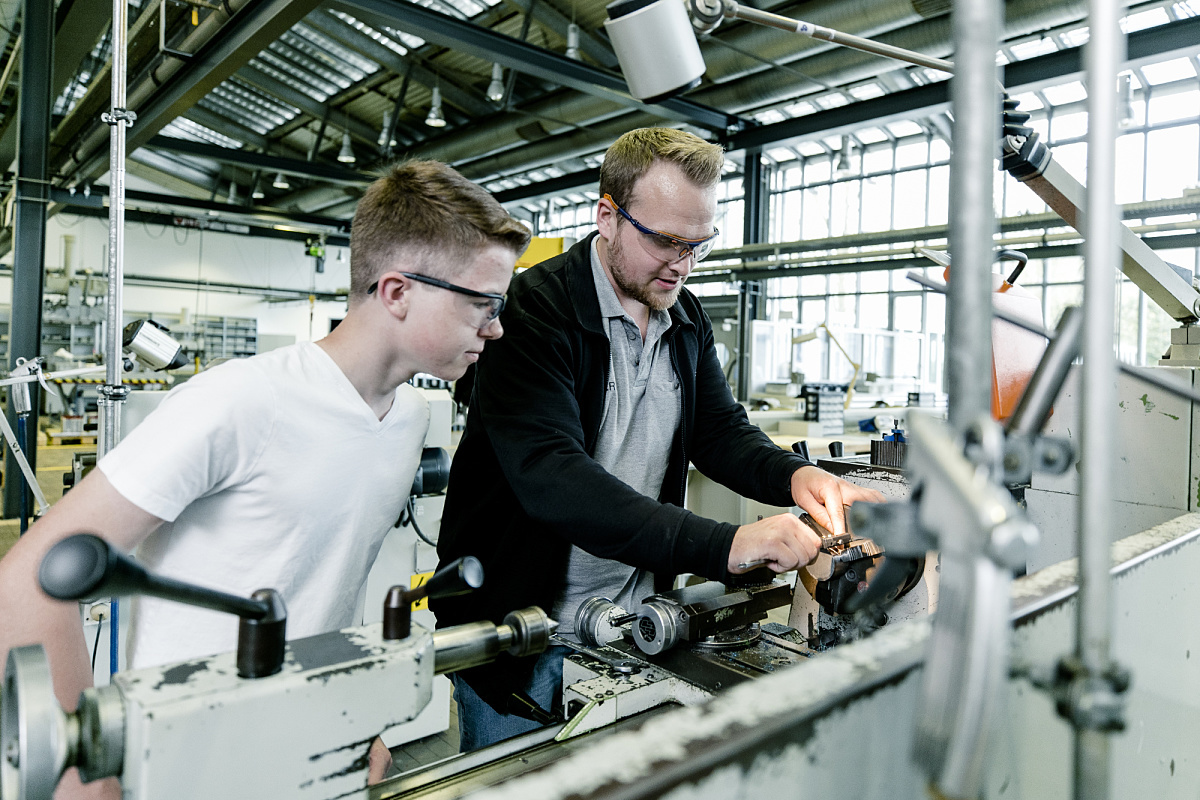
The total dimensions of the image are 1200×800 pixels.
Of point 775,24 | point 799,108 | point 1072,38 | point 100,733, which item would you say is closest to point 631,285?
point 775,24

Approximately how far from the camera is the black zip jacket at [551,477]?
1.02m

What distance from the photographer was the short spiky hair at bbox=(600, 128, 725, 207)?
47.6 inches

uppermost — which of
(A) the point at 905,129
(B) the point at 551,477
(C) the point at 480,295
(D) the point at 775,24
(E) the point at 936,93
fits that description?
(A) the point at 905,129

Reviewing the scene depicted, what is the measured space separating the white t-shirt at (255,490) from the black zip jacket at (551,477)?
211 millimetres

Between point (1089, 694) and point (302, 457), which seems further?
point (302, 457)

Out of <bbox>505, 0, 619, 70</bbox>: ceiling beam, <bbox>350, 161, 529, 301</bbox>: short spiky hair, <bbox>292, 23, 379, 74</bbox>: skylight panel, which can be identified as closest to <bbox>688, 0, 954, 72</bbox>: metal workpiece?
<bbox>350, 161, 529, 301</bbox>: short spiky hair

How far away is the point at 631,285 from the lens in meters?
1.27

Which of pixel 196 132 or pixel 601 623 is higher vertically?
pixel 196 132

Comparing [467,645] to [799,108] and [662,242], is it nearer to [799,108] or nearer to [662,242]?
[662,242]

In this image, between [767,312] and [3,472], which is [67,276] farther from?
[767,312]

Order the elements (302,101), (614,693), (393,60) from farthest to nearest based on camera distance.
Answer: (302,101) → (393,60) → (614,693)

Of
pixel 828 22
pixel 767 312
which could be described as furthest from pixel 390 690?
pixel 767 312

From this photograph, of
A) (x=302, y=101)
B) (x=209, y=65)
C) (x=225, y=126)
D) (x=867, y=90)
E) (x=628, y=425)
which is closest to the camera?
(x=628, y=425)

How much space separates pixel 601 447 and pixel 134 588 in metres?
0.87
